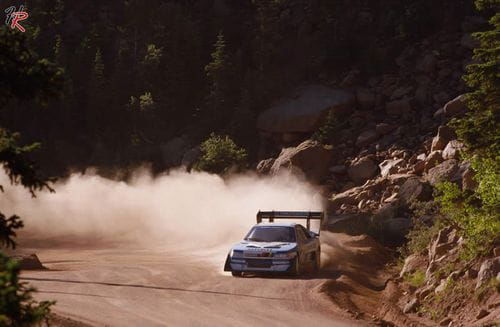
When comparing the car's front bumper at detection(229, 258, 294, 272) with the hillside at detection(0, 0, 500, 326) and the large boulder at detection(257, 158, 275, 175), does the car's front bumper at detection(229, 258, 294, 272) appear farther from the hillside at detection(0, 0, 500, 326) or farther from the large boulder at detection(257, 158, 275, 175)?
the large boulder at detection(257, 158, 275, 175)

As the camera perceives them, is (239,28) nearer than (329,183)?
No

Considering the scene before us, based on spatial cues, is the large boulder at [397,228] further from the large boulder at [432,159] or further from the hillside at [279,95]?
the large boulder at [432,159]

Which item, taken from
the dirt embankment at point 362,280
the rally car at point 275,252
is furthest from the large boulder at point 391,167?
the rally car at point 275,252

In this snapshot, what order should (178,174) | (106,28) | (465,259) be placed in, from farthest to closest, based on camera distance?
(106,28) → (178,174) → (465,259)

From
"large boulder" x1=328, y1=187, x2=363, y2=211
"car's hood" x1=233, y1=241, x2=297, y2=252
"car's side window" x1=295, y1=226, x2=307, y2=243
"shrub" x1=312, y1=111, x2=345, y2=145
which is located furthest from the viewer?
"shrub" x1=312, y1=111, x2=345, y2=145

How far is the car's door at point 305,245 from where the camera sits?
22.0 meters

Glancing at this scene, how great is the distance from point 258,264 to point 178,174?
30.2 metres

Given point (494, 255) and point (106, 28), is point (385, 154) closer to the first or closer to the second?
point (494, 255)

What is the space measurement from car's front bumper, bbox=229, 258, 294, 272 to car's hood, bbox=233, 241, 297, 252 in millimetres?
325

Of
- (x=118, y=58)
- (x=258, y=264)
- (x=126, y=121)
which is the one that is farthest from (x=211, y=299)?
(x=118, y=58)

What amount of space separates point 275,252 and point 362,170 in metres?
23.4

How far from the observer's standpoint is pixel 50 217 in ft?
145

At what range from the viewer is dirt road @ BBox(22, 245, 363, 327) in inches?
587

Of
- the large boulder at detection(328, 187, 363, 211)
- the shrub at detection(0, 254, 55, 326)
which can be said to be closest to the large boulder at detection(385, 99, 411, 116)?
the large boulder at detection(328, 187, 363, 211)
